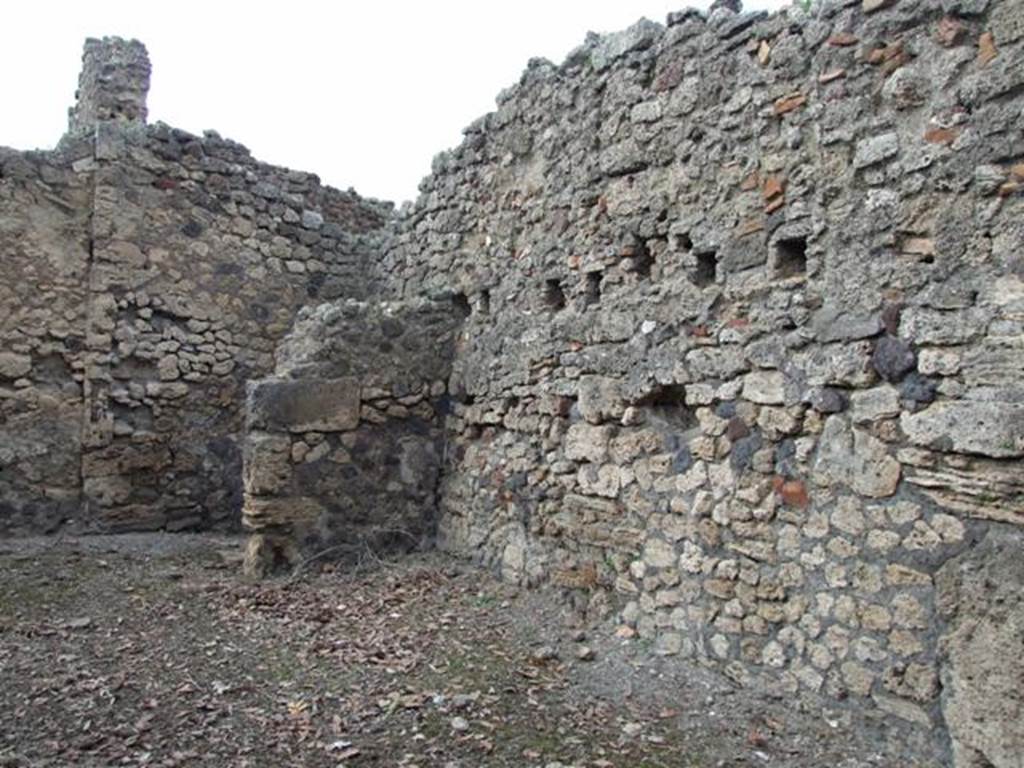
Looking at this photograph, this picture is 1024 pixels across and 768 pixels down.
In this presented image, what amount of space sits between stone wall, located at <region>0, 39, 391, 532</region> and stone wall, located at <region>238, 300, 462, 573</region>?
1.52 m

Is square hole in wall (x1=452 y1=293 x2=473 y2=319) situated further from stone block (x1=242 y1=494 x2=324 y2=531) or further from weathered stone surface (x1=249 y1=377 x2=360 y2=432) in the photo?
stone block (x1=242 y1=494 x2=324 y2=531)

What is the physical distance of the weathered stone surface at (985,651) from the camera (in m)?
Answer: 2.66

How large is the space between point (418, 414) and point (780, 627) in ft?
11.0

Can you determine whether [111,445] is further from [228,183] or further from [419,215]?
[419,215]

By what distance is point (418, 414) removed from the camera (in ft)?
20.0

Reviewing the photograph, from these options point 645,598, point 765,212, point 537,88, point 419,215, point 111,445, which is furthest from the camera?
point 419,215

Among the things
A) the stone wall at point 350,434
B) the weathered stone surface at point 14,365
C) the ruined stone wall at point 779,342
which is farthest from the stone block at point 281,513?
the weathered stone surface at point 14,365

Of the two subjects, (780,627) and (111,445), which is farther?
(111,445)

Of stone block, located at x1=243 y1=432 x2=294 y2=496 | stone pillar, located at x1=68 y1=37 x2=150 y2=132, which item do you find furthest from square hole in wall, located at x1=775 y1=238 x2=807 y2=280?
stone pillar, located at x1=68 y1=37 x2=150 y2=132

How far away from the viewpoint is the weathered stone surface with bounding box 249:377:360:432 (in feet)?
18.2

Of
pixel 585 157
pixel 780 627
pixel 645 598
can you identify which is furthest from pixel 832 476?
pixel 585 157

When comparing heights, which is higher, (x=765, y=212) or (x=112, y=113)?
(x=112, y=113)

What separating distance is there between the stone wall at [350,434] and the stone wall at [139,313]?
4.99 feet

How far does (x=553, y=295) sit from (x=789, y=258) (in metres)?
1.89
